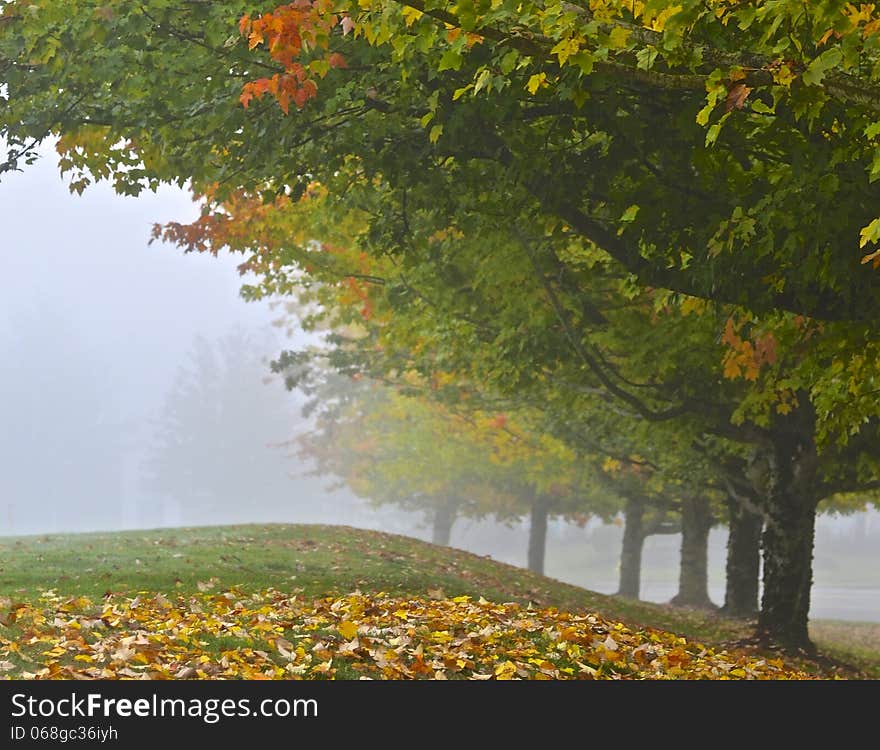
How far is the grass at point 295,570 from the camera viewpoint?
12938mm

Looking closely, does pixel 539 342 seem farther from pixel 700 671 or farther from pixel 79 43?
pixel 79 43

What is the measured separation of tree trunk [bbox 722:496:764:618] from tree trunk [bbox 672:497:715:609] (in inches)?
136

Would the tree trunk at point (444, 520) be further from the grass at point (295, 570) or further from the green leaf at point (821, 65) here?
the green leaf at point (821, 65)

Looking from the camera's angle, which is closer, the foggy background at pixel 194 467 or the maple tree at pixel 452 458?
the maple tree at pixel 452 458

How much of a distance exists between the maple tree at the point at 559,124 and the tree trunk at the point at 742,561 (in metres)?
8.44

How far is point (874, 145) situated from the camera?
21.7ft

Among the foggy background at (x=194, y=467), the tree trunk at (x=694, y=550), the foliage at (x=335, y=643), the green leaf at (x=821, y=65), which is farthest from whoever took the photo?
the foggy background at (x=194, y=467)

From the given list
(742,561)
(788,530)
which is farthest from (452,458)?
(788,530)

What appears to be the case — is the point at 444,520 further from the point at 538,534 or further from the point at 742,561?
the point at 742,561

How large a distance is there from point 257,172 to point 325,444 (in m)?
37.4

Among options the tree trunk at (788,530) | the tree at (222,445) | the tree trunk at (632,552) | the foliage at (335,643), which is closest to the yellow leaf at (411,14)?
the foliage at (335,643)

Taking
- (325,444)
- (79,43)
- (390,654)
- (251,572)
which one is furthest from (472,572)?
(325,444)

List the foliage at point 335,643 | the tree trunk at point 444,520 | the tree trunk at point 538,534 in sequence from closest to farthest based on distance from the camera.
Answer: the foliage at point 335,643 → the tree trunk at point 538,534 → the tree trunk at point 444,520

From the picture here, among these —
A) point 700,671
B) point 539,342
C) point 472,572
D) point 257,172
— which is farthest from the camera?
point 472,572
